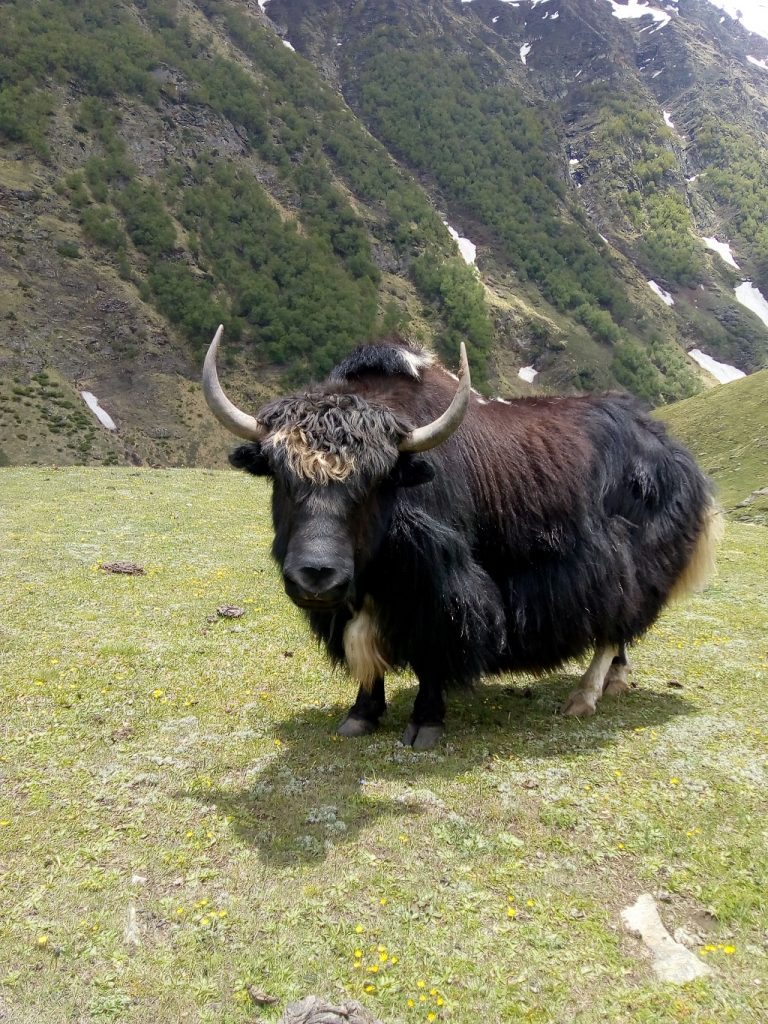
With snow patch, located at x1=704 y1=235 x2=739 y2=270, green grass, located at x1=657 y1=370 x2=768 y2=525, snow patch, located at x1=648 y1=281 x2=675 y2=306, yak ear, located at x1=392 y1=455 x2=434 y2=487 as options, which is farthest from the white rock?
snow patch, located at x1=704 y1=235 x2=739 y2=270

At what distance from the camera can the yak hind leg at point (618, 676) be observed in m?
7.30

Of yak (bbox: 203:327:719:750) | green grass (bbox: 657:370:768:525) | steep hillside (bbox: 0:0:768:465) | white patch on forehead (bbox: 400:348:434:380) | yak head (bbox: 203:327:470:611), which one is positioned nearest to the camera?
yak head (bbox: 203:327:470:611)

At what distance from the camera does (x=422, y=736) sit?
5.73 metres

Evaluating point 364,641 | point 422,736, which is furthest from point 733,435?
point 364,641

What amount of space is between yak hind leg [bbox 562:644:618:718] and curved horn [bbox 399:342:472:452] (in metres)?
3.26

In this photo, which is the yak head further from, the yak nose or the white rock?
the white rock

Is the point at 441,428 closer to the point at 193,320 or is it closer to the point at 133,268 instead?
the point at 193,320

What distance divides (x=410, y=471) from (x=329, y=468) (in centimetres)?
70

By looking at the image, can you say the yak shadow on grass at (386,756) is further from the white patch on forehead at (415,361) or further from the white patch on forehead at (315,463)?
the white patch on forehead at (415,361)

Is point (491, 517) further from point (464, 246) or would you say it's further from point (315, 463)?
A: point (464, 246)

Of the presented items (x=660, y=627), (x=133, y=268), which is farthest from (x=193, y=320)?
(x=660, y=627)

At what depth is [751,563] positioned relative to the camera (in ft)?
53.7

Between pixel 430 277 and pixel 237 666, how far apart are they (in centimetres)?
11459

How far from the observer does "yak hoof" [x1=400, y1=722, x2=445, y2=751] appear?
568 cm
